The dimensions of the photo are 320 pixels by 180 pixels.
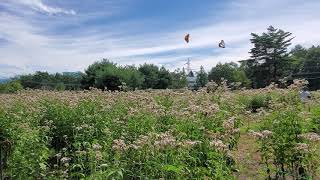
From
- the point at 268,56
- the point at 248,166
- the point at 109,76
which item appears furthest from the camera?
the point at 268,56

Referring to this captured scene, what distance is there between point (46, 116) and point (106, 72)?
31.9 metres

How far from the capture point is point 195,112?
20.5 feet

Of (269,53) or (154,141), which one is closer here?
(154,141)

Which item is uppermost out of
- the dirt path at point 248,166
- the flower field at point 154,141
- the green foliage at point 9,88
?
the green foliage at point 9,88

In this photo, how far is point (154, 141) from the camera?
4328 mm

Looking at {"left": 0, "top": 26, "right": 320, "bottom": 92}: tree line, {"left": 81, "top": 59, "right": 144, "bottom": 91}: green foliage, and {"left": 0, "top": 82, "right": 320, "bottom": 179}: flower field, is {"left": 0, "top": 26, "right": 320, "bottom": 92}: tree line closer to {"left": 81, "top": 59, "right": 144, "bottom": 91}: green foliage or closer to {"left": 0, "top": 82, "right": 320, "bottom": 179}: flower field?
{"left": 81, "top": 59, "right": 144, "bottom": 91}: green foliage

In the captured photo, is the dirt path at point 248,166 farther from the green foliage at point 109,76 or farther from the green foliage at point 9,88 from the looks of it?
the green foliage at point 109,76

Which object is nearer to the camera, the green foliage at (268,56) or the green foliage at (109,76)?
the green foliage at (109,76)

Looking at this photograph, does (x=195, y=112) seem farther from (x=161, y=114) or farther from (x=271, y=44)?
(x=271, y=44)

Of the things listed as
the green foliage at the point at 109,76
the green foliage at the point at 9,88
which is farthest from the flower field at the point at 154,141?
the green foliage at the point at 109,76

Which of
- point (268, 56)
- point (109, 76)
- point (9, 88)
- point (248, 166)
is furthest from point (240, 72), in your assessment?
point (248, 166)

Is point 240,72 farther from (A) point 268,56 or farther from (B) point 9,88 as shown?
(B) point 9,88

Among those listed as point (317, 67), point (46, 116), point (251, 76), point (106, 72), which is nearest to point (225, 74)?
point (251, 76)

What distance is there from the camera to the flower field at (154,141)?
441cm
